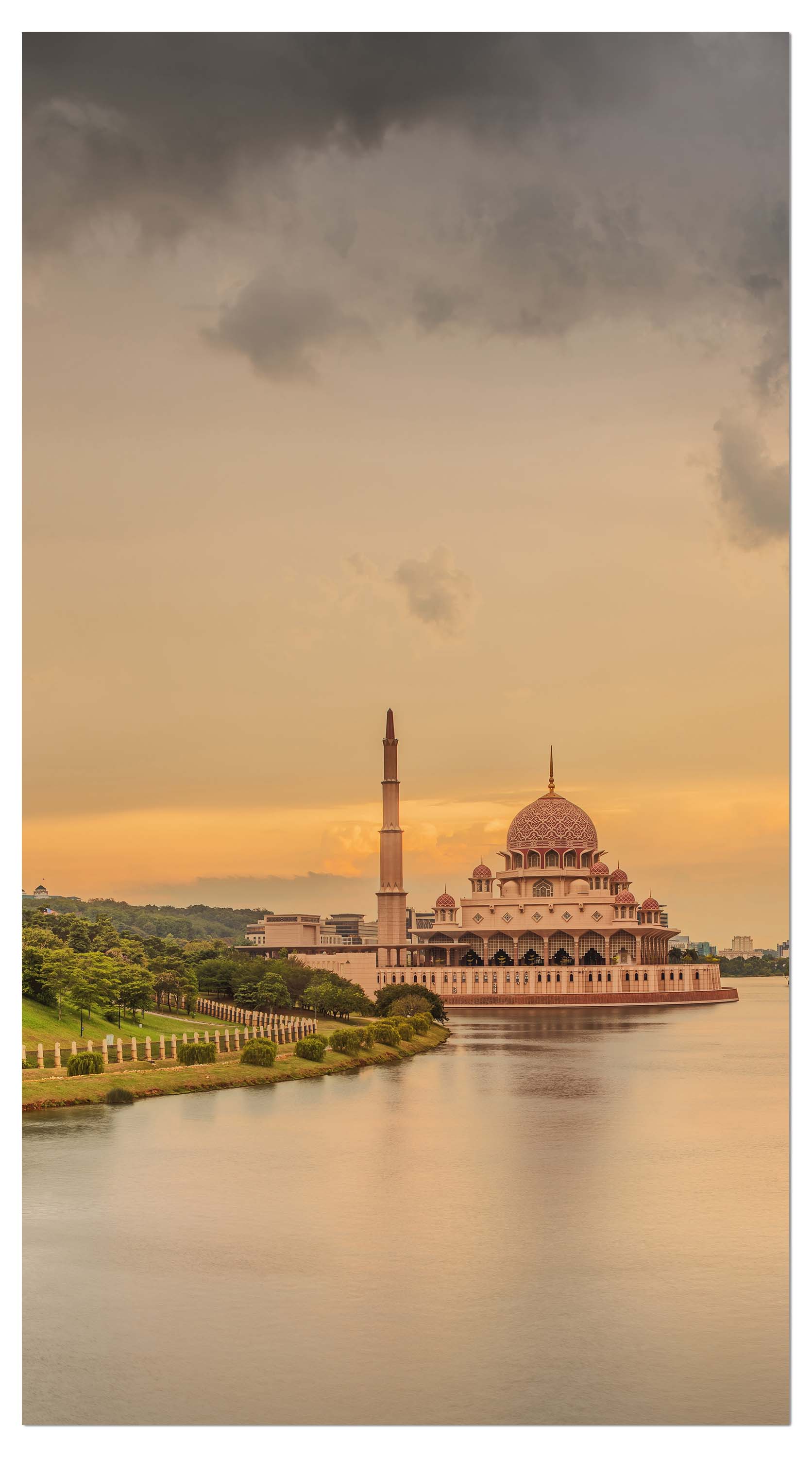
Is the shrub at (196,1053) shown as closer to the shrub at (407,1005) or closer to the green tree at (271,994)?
the green tree at (271,994)

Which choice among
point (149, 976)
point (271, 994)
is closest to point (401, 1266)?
point (149, 976)

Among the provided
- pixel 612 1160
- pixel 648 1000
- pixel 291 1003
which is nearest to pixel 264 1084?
pixel 612 1160

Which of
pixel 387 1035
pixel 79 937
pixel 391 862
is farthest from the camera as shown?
pixel 391 862

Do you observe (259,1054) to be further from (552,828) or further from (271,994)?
(552,828)

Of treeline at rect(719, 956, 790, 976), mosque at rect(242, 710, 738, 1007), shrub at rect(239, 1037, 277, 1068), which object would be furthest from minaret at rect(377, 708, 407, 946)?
treeline at rect(719, 956, 790, 976)

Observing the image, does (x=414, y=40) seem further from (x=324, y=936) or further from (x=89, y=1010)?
(x=324, y=936)

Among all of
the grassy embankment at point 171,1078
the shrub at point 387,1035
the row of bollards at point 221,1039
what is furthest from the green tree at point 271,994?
the grassy embankment at point 171,1078
